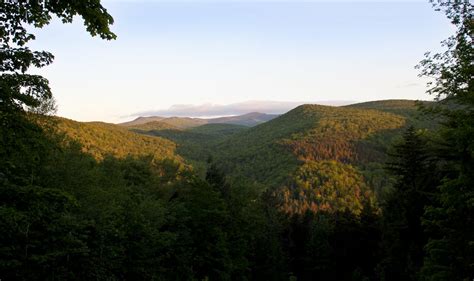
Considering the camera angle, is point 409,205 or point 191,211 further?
point 191,211

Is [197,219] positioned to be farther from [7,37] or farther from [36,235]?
[7,37]

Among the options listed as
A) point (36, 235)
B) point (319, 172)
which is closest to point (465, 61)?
point (36, 235)

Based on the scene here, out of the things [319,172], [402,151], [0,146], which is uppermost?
[0,146]

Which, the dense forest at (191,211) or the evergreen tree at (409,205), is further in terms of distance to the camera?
the evergreen tree at (409,205)

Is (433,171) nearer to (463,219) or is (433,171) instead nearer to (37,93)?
(463,219)

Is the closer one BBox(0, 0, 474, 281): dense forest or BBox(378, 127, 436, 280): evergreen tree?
BBox(0, 0, 474, 281): dense forest

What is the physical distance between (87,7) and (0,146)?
9.70ft

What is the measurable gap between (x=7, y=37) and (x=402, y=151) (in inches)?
1087

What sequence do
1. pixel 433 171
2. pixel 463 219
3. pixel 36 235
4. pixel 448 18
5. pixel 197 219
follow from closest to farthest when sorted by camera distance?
pixel 448 18 < pixel 36 235 < pixel 463 219 < pixel 433 171 < pixel 197 219

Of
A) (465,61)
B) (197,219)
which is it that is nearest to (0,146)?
(465,61)

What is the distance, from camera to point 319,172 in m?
190

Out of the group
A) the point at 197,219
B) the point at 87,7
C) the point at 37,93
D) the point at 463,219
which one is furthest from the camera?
the point at 197,219

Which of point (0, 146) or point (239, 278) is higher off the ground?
point (0, 146)

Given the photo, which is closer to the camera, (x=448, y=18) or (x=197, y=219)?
(x=448, y=18)
